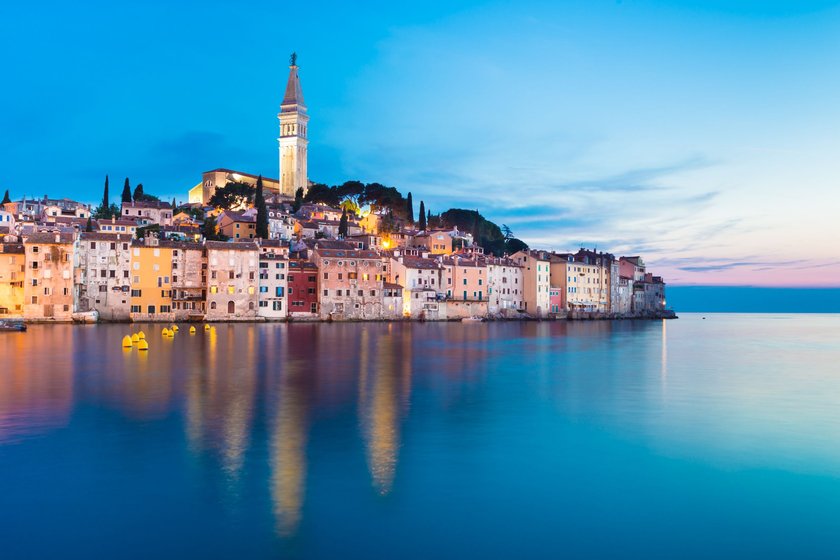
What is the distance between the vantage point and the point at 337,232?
7875 cm

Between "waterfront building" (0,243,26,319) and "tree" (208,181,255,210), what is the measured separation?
36138 millimetres

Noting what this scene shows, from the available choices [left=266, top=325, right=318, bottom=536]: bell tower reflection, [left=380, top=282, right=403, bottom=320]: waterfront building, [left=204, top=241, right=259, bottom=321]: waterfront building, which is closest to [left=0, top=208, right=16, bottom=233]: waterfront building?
[left=204, top=241, right=259, bottom=321]: waterfront building

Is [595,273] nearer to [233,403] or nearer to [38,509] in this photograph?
[233,403]

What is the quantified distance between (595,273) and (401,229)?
25418 millimetres

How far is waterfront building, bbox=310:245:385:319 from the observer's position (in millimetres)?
59188

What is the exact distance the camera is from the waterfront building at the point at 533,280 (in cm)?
7538

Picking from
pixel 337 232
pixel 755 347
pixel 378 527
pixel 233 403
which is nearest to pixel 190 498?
pixel 378 527

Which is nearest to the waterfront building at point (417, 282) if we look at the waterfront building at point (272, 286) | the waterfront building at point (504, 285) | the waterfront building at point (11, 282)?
the waterfront building at point (504, 285)

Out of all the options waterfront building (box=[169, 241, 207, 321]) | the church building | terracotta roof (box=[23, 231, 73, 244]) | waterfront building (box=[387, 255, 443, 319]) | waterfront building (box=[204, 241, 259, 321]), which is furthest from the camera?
the church building

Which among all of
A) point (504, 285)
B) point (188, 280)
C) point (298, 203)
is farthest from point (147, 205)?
point (504, 285)

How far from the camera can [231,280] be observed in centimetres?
5534

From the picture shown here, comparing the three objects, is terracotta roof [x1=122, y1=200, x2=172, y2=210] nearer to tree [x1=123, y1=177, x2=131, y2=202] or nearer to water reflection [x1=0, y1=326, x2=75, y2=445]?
tree [x1=123, y1=177, x2=131, y2=202]

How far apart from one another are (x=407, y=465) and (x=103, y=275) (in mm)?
48685

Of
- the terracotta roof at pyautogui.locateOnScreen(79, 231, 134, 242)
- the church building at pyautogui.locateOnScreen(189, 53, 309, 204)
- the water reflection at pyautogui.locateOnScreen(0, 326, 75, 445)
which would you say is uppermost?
the church building at pyautogui.locateOnScreen(189, 53, 309, 204)
